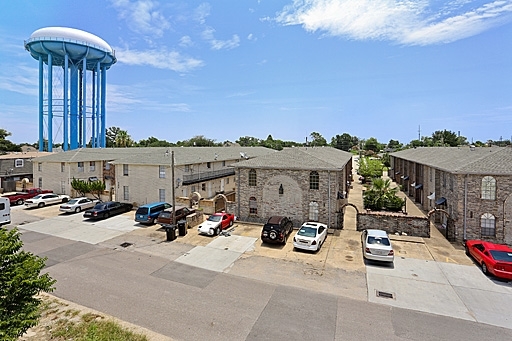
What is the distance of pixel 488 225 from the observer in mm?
18359

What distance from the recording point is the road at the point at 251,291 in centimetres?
962

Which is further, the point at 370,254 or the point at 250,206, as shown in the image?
the point at 250,206

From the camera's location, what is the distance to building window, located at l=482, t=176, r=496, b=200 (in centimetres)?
1803

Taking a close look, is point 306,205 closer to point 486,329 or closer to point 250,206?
point 250,206

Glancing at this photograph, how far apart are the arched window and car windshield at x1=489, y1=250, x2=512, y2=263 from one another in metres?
10.5

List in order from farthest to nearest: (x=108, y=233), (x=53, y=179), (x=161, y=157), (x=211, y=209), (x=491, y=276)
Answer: (x=53, y=179), (x=161, y=157), (x=211, y=209), (x=108, y=233), (x=491, y=276)

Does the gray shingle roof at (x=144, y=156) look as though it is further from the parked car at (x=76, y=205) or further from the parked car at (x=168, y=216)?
the parked car at (x=168, y=216)

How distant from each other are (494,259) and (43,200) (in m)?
37.8

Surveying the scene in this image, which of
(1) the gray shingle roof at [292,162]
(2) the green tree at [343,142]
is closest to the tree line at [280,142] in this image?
(2) the green tree at [343,142]

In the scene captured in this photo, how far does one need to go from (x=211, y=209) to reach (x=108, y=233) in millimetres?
8793

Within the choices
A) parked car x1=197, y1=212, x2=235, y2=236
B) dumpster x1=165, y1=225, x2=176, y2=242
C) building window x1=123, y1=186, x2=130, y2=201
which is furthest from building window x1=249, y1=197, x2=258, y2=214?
building window x1=123, y1=186, x2=130, y2=201

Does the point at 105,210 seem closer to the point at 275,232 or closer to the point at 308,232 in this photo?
the point at 275,232

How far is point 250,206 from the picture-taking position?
24250mm

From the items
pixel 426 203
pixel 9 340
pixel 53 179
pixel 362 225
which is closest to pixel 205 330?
pixel 9 340
